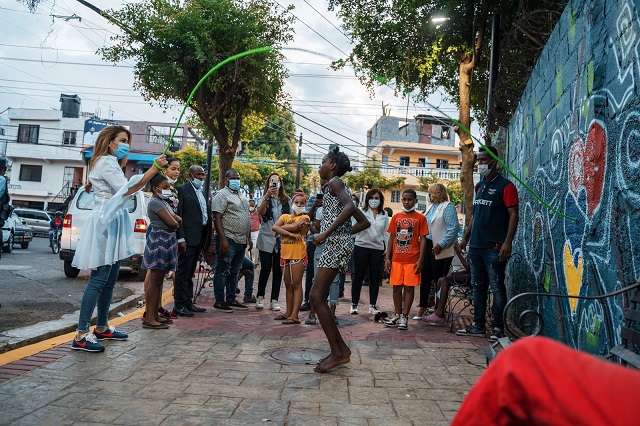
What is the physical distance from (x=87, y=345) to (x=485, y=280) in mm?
4250

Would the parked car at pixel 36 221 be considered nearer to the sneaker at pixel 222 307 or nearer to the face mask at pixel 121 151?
the sneaker at pixel 222 307

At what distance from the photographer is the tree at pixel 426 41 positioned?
42.4 ft

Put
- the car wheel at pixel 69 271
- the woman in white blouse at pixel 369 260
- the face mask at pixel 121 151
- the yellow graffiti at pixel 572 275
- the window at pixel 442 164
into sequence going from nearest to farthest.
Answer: the yellow graffiti at pixel 572 275, the face mask at pixel 121 151, the woman in white blouse at pixel 369 260, the car wheel at pixel 69 271, the window at pixel 442 164

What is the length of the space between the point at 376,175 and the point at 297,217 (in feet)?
130

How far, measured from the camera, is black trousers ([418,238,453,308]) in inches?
317

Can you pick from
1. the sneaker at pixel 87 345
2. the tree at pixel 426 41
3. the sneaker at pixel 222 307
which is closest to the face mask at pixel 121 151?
the sneaker at pixel 87 345

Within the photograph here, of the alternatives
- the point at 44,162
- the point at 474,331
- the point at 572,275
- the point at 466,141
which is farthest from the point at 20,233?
the point at 44,162

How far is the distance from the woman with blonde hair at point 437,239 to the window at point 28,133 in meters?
45.6

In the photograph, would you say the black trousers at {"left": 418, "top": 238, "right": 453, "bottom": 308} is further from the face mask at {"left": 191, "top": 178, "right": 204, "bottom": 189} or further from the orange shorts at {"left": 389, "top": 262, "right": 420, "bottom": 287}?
the face mask at {"left": 191, "top": 178, "right": 204, "bottom": 189}

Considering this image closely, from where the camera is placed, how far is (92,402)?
3.59m

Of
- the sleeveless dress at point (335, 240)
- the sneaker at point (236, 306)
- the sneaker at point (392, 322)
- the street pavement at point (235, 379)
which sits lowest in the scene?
the sneaker at point (236, 306)

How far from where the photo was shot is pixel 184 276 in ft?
23.6

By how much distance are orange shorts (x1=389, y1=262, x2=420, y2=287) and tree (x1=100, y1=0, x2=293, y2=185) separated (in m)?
9.53

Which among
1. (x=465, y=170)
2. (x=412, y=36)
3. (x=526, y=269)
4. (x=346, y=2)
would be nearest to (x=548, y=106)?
(x=526, y=269)
